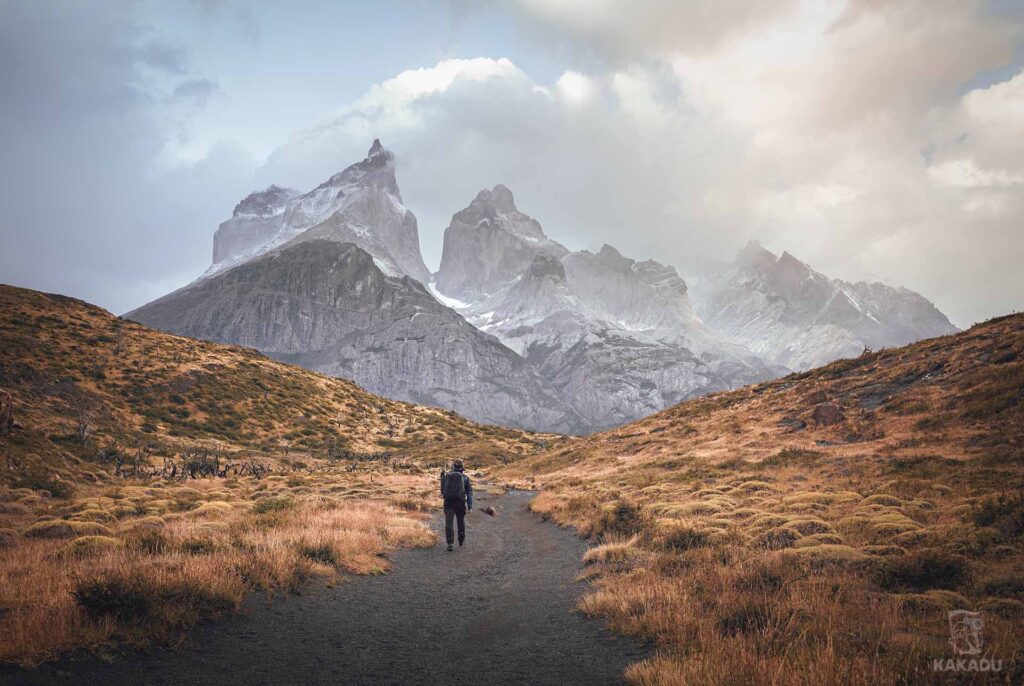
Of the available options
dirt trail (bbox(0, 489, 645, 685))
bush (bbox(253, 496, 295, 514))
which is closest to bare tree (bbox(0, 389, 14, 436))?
bush (bbox(253, 496, 295, 514))

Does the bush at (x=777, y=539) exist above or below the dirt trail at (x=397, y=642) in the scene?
above

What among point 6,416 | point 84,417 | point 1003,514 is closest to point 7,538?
point 6,416

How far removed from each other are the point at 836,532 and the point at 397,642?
453 inches

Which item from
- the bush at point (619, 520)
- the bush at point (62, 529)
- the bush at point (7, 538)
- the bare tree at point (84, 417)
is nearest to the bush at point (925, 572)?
the bush at point (619, 520)

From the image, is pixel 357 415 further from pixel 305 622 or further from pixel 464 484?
pixel 305 622

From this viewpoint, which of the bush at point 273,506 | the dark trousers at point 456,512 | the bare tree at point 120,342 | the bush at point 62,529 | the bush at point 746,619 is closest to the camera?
the bush at point 746,619

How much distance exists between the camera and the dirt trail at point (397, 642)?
23.1 feet

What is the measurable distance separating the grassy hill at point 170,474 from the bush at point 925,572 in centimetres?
1188

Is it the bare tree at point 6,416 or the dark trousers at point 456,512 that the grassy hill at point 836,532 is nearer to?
the dark trousers at point 456,512

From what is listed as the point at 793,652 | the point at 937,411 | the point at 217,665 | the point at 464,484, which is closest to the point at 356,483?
the point at 464,484

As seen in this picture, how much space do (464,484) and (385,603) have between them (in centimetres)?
695

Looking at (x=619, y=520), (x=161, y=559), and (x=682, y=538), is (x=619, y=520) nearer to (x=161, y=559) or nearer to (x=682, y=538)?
(x=682, y=538)

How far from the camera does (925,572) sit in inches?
381

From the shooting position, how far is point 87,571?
9.12m
